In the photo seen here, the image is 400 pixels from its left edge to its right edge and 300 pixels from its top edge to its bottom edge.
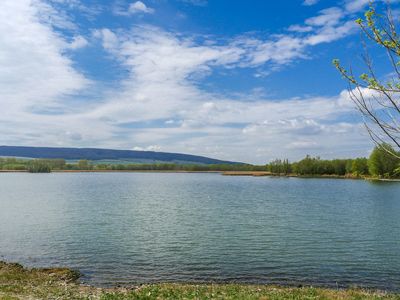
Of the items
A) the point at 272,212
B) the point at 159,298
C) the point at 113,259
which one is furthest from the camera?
the point at 272,212

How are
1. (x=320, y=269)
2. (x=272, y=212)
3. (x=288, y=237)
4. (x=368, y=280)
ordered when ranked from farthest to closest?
(x=272, y=212) < (x=288, y=237) < (x=320, y=269) < (x=368, y=280)

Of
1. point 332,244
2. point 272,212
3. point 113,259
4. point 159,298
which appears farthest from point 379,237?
point 159,298

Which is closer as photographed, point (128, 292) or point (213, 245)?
point (128, 292)

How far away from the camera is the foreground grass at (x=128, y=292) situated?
19.4 m

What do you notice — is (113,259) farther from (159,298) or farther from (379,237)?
(379,237)

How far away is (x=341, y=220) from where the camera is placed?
55156mm

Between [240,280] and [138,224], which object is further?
[138,224]

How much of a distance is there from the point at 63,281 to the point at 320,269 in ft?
63.0

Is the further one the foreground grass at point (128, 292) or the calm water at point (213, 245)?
the calm water at point (213, 245)

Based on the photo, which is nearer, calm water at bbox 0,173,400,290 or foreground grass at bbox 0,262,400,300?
foreground grass at bbox 0,262,400,300

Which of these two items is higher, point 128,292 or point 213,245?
point 128,292

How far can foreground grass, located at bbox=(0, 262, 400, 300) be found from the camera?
19438 mm

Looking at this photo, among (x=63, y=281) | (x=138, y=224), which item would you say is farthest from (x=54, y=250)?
(x=138, y=224)

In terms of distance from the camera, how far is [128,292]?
20891mm
